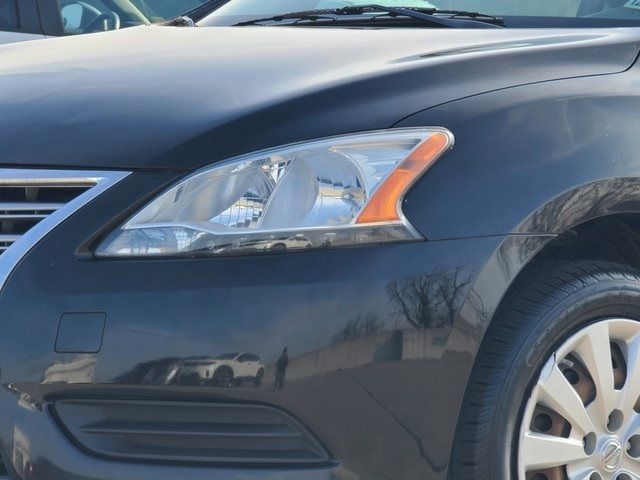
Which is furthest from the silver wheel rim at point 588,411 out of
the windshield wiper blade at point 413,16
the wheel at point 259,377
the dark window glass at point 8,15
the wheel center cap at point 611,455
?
the dark window glass at point 8,15

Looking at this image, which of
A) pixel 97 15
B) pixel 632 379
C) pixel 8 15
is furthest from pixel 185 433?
A: pixel 8 15

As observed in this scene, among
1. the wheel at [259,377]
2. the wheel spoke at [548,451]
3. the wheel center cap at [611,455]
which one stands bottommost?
the wheel center cap at [611,455]

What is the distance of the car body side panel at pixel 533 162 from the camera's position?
2135 mm

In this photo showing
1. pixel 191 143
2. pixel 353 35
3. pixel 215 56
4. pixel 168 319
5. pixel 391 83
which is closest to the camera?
pixel 168 319

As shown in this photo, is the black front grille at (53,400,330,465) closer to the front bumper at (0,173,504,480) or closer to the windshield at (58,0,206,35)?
the front bumper at (0,173,504,480)

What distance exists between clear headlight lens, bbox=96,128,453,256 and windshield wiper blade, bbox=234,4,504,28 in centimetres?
106

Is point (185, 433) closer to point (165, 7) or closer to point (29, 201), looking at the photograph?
point (29, 201)

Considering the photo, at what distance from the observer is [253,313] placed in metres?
2.00

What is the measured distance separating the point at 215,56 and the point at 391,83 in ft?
2.20

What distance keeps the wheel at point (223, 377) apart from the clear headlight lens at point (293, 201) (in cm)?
23

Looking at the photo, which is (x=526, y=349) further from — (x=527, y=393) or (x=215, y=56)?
(x=215, y=56)

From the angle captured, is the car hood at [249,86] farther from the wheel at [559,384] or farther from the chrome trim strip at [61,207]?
the wheel at [559,384]

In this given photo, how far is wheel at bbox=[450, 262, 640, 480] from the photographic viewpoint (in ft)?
7.28

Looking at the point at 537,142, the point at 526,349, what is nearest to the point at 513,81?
the point at 537,142
